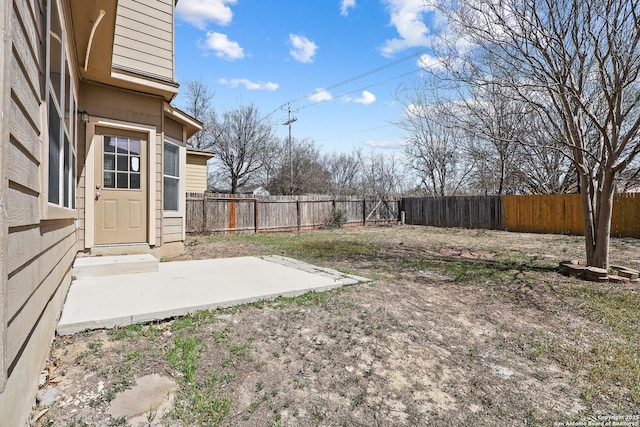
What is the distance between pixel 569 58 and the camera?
16.3ft

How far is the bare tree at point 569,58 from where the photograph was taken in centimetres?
455

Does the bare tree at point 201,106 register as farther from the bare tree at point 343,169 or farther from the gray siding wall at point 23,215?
the gray siding wall at point 23,215

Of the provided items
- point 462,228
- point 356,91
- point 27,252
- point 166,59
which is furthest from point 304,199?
point 27,252

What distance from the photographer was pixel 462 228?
14.2m

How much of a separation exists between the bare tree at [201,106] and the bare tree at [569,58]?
20.5 metres

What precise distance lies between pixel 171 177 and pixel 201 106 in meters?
19.5

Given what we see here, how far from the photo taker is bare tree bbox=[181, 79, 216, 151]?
23.3 meters

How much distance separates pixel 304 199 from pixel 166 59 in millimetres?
8216

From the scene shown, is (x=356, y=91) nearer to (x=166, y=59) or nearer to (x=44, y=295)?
(x=166, y=59)

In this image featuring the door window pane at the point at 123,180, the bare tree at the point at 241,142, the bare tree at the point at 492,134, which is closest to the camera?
the door window pane at the point at 123,180

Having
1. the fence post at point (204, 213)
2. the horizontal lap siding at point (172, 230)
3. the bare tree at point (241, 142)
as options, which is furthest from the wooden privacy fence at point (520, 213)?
the horizontal lap siding at point (172, 230)

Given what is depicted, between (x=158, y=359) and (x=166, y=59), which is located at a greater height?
(x=166, y=59)

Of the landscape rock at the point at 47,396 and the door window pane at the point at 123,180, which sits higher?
the door window pane at the point at 123,180

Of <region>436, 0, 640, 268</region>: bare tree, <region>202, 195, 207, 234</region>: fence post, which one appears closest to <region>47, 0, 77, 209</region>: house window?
<region>436, 0, 640, 268</region>: bare tree
